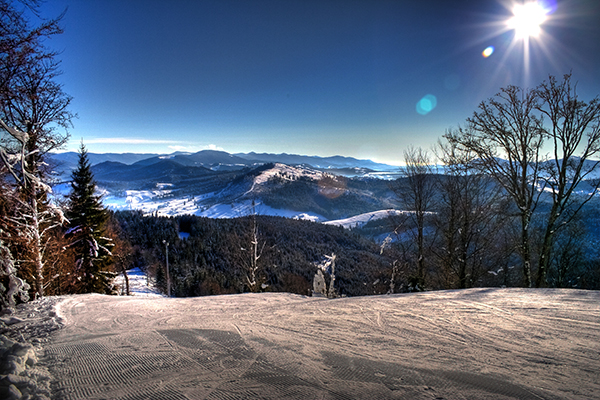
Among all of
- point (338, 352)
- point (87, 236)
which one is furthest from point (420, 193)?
point (87, 236)

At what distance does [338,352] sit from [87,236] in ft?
72.8

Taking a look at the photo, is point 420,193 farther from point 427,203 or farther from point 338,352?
point 338,352

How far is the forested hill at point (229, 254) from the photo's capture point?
60475 mm

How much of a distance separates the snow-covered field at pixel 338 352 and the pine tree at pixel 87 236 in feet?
49.1

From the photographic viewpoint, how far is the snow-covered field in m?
3.15

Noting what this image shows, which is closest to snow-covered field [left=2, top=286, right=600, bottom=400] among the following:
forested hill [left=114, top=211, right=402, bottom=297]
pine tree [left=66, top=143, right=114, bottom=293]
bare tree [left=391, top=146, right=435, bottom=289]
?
bare tree [left=391, top=146, right=435, bottom=289]

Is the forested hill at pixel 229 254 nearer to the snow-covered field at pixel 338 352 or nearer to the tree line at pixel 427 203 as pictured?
the tree line at pixel 427 203

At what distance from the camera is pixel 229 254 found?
94.4 metres

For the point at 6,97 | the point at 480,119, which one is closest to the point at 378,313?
the point at 6,97

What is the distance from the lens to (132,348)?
14.5ft

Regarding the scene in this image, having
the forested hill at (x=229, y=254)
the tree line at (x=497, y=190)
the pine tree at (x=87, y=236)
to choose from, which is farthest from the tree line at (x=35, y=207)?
the forested hill at (x=229, y=254)

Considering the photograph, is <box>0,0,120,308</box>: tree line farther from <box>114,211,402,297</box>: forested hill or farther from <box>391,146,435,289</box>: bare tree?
<box>114,211,402,297</box>: forested hill

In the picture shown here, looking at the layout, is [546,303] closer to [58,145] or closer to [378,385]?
[378,385]

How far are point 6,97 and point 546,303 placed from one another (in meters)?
13.5
